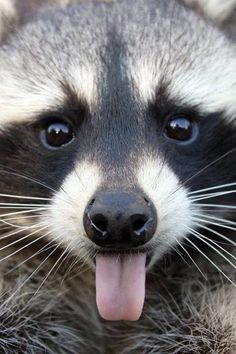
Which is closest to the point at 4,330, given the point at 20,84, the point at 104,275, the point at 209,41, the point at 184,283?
the point at 104,275

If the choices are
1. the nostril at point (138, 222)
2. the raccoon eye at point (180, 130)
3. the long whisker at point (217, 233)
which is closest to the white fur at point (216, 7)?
the raccoon eye at point (180, 130)

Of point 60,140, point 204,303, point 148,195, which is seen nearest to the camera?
point 148,195

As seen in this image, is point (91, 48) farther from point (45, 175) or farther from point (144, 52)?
point (45, 175)

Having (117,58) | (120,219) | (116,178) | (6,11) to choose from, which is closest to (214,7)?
(117,58)

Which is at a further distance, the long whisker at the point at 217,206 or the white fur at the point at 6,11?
the white fur at the point at 6,11

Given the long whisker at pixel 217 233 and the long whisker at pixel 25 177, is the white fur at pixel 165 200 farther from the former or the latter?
the long whisker at pixel 25 177

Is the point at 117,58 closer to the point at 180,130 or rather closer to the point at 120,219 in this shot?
the point at 180,130

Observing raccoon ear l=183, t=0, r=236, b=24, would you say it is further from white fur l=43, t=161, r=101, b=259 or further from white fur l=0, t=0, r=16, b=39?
white fur l=43, t=161, r=101, b=259

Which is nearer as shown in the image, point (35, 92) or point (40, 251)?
point (35, 92)
